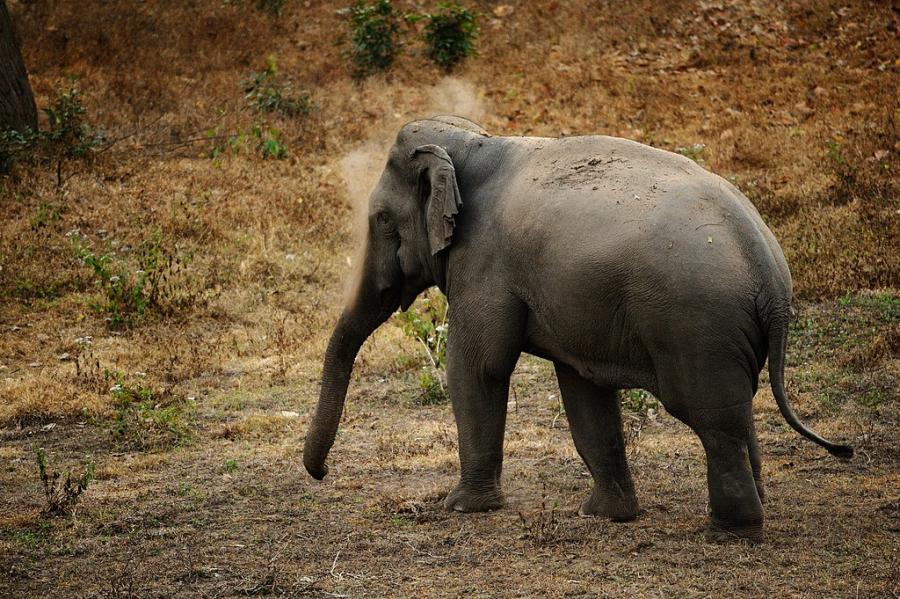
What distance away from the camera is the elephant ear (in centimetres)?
596

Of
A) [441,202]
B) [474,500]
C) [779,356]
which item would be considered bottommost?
[474,500]

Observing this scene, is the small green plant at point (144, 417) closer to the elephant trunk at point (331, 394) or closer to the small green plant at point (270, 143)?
the elephant trunk at point (331, 394)

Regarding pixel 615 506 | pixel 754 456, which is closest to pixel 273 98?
pixel 615 506

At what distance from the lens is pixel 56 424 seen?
830 cm

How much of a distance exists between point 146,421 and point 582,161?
403 cm

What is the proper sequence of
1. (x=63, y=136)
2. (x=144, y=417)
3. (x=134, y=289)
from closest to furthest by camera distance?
(x=144, y=417) < (x=134, y=289) < (x=63, y=136)

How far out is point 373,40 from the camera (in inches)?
643

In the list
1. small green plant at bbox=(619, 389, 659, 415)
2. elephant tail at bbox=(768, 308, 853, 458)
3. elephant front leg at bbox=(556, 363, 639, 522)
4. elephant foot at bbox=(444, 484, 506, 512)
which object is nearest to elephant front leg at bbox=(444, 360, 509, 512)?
elephant foot at bbox=(444, 484, 506, 512)

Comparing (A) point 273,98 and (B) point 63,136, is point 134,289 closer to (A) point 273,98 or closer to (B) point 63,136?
(B) point 63,136

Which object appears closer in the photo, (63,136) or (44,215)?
(44,215)

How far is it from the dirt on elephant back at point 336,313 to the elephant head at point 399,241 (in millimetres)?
274

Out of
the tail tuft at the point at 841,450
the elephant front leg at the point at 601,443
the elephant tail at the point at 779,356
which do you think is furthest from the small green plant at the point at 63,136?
the tail tuft at the point at 841,450

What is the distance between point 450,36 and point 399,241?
10623 millimetres

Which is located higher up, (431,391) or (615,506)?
(615,506)
